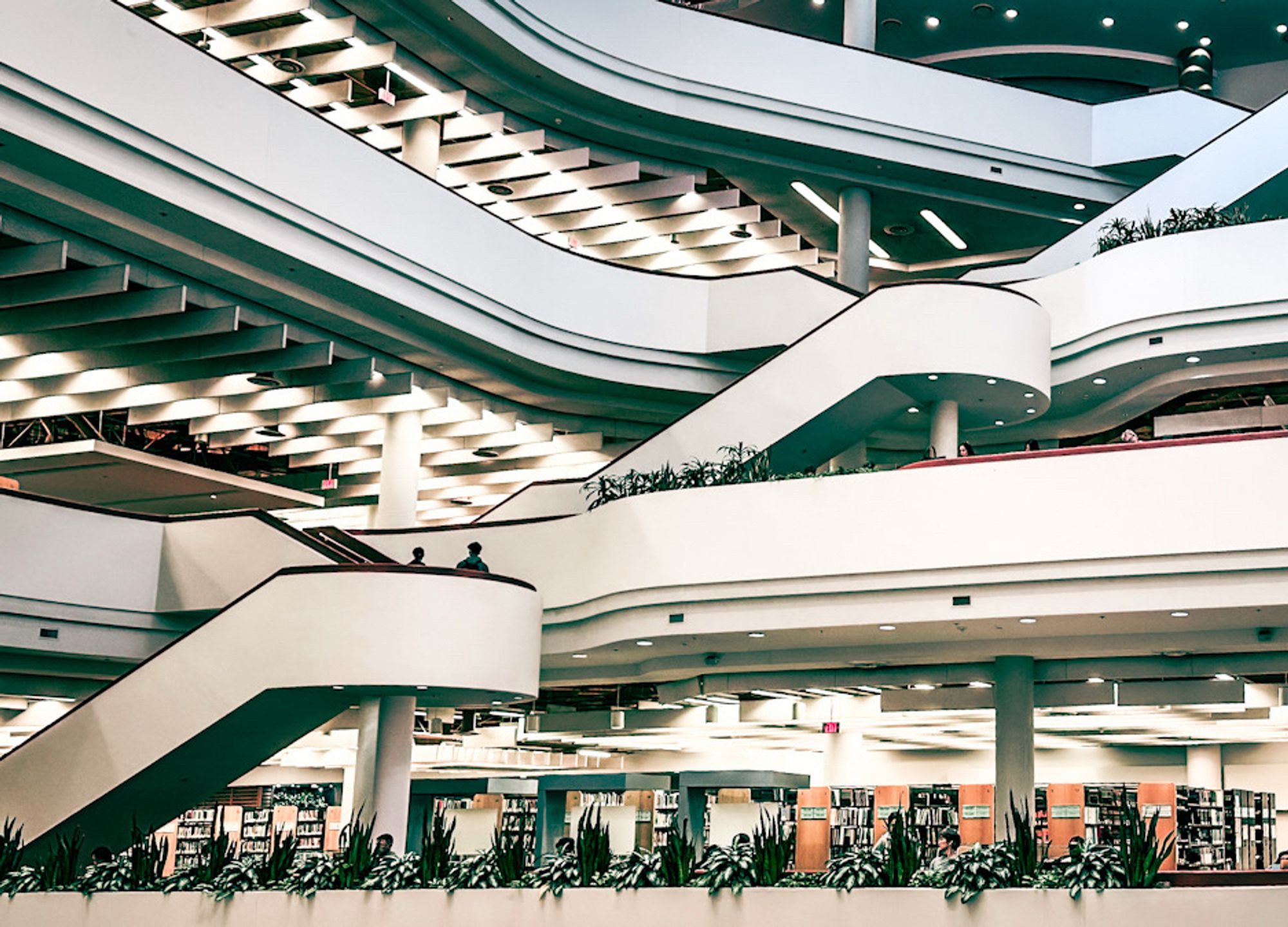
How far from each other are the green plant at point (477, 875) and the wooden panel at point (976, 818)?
28.0 ft

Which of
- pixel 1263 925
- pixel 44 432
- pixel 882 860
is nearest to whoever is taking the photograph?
pixel 1263 925

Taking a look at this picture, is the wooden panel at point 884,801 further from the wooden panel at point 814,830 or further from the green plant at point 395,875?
the green plant at point 395,875

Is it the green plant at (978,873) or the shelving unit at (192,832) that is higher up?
the green plant at (978,873)

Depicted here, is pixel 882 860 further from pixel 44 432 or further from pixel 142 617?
pixel 44 432

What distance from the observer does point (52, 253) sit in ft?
41.7

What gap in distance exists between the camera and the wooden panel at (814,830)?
17.2 meters

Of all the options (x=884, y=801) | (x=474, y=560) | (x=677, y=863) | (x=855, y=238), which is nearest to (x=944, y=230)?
(x=855, y=238)

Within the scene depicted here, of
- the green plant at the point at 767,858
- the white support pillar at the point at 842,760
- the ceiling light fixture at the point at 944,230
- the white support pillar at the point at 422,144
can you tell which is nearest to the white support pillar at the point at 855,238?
the ceiling light fixture at the point at 944,230

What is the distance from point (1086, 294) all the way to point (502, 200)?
798 cm

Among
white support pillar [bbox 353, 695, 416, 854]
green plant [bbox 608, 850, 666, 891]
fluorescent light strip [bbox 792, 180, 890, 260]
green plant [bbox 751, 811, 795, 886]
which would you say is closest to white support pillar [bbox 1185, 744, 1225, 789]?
fluorescent light strip [bbox 792, 180, 890, 260]

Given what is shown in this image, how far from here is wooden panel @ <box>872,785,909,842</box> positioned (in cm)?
1745

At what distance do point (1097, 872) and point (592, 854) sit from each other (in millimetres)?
2874

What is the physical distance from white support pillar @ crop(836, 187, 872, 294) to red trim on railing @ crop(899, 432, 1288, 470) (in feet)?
24.5

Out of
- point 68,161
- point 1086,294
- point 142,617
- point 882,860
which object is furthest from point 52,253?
point 1086,294
